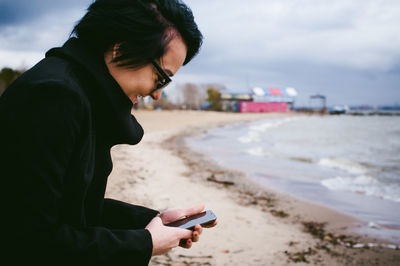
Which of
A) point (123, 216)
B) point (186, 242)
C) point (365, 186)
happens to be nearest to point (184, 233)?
point (186, 242)

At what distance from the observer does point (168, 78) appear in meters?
1.44

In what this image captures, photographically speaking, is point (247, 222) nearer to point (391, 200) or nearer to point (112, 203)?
point (112, 203)

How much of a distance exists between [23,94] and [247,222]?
437 centimetres

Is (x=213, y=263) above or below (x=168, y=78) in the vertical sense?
below

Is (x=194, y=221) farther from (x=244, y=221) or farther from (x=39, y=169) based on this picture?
(x=244, y=221)

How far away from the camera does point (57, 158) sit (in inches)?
38.4

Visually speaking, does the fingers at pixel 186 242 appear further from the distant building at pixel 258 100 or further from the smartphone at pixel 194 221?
the distant building at pixel 258 100

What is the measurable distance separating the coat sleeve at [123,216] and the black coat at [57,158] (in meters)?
0.51

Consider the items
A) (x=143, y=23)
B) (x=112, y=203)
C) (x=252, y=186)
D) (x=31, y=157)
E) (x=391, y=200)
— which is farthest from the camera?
(x=252, y=186)

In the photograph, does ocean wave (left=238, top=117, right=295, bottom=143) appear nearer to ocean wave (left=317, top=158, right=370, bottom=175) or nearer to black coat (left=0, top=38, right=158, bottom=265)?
ocean wave (left=317, top=158, right=370, bottom=175)

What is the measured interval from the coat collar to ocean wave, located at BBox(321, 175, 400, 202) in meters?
7.50

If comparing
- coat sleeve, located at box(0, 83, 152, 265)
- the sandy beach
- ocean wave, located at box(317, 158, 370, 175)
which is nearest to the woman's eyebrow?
coat sleeve, located at box(0, 83, 152, 265)

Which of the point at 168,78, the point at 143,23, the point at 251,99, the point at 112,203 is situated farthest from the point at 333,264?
the point at 251,99

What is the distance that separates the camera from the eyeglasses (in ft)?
4.52
